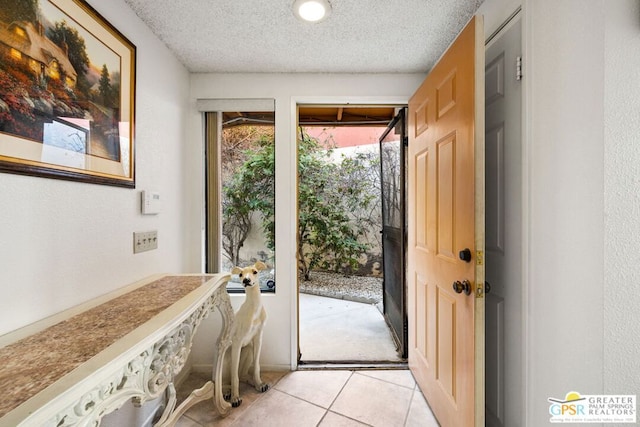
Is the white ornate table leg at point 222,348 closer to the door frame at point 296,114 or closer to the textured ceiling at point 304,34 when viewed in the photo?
the door frame at point 296,114

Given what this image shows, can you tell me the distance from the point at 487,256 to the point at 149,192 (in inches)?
74.4

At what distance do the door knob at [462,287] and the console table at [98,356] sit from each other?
1159 millimetres

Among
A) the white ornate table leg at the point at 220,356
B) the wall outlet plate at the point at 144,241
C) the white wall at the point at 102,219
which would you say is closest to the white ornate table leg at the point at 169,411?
the white ornate table leg at the point at 220,356

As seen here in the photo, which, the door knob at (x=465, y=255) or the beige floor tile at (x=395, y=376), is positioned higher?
the door knob at (x=465, y=255)

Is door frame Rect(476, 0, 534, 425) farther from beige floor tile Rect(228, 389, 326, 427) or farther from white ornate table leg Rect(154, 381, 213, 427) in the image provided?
white ornate table leg Rect(154, 381, 213, 427)

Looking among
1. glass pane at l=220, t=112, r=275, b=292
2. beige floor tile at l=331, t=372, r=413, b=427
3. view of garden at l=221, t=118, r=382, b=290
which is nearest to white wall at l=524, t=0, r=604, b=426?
beige floor tile at l=331, t=372, r=413, b=427

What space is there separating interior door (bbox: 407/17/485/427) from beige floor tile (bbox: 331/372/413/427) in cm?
18

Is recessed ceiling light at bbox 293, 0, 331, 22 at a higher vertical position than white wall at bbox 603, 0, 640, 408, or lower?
higher

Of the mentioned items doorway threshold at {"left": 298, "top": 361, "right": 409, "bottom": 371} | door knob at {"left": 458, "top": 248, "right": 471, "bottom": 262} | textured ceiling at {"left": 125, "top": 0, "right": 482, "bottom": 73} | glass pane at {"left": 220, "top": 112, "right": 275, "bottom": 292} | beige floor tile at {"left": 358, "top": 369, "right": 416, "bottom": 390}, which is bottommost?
beige floor tile at {"left": 358, "top": 369, "right": 416, "bottom": 390}

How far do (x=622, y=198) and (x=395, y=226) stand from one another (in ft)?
5.62

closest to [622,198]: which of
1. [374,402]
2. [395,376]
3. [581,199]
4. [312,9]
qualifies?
[581,199]

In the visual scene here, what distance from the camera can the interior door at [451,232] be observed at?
1109mm

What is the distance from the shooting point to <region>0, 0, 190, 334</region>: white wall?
0.88m

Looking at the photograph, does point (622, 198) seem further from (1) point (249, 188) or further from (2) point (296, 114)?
(1) point (249, 188)
